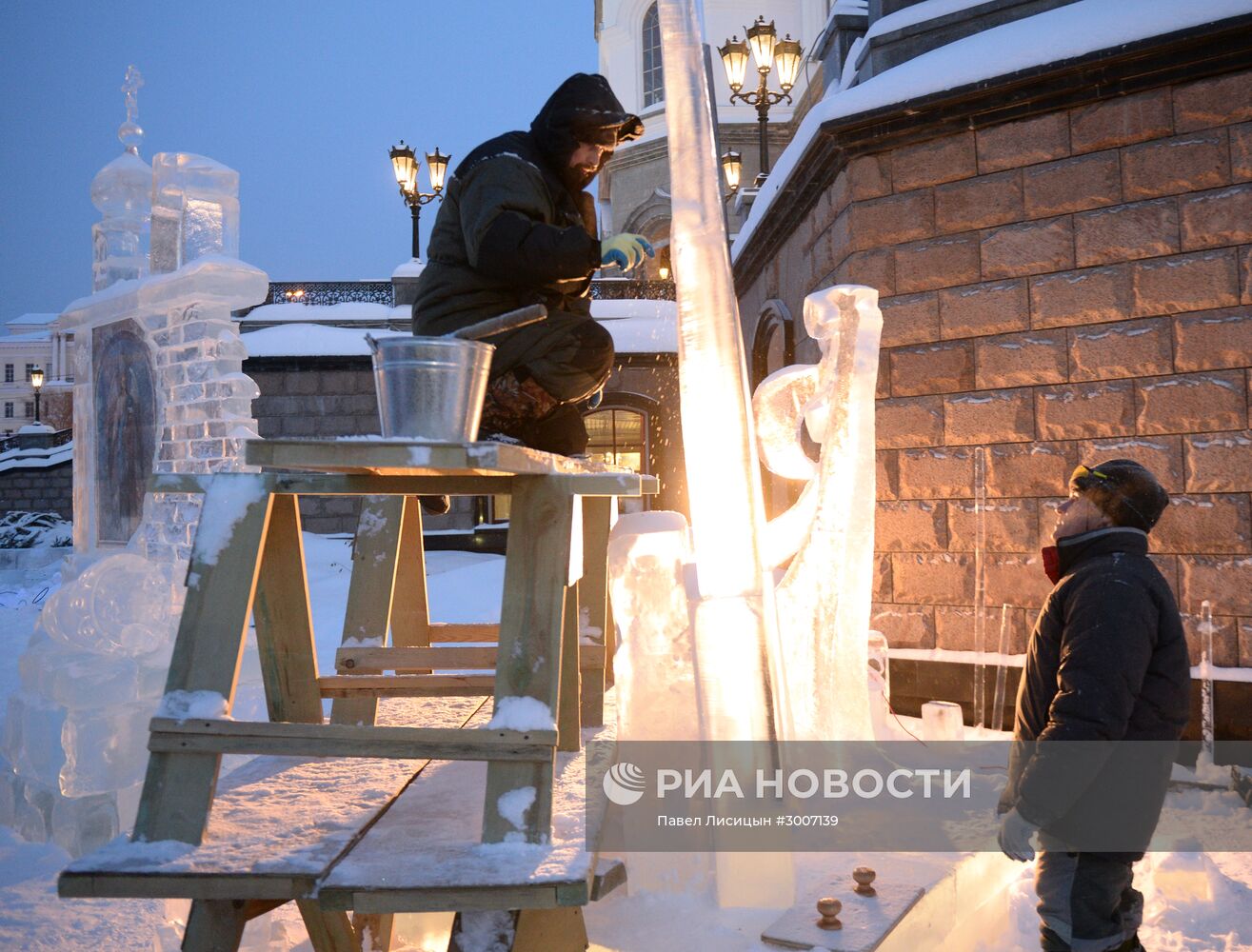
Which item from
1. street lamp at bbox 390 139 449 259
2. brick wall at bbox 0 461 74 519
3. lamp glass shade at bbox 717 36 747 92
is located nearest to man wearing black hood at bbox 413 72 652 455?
lamp glass shade at bbox 717 36 747 92

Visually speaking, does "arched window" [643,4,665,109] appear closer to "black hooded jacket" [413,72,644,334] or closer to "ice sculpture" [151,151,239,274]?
"ice sculpture" [151,151,239,274]

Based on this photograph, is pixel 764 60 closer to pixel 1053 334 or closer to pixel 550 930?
pixel 1053 334

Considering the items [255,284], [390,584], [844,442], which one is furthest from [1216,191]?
[255,284]

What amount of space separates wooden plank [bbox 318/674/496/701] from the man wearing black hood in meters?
0.73

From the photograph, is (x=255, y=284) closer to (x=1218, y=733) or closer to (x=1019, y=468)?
(x=1019, y=468)

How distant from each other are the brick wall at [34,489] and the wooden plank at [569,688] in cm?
2462

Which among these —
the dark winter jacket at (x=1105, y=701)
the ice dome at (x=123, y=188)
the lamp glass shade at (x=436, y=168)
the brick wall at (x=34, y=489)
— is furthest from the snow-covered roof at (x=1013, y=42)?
the brick wall at (x=34, y=489)

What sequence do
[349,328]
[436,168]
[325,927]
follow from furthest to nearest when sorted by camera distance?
[349,328] < [436,168] < [325,927]

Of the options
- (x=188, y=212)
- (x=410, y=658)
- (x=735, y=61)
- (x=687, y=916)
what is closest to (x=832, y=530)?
(x=687, y=916)

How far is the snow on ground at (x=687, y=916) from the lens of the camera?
8.57 feet

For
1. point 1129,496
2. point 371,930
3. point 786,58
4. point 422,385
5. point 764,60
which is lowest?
point 371,930

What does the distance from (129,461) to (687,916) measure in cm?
573

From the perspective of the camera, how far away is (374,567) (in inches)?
116

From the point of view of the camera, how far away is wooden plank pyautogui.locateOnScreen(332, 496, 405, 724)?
9.52 ft
